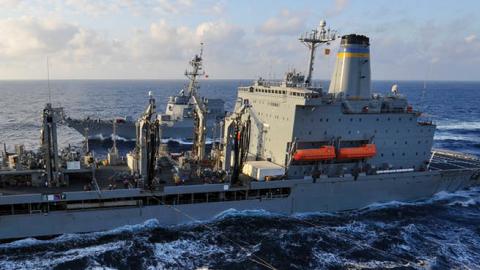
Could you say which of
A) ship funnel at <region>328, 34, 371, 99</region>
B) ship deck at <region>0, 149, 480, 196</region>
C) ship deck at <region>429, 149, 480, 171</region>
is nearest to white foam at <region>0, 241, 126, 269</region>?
ship deck at <region>0, 149, 480, 196</region>

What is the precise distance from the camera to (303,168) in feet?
70.3

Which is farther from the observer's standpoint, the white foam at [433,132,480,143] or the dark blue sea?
the white foam at [433,132,480,143]

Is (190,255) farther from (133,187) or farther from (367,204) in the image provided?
(367,204)

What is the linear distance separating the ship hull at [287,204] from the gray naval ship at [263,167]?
55 mm

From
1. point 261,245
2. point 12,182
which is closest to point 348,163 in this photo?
point 261,245

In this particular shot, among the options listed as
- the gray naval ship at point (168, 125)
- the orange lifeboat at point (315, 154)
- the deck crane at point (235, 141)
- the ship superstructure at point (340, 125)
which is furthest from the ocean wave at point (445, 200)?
the gray naval ship at point (168, 125)

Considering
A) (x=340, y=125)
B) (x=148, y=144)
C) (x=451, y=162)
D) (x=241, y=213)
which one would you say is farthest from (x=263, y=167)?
(x=451, y=162)

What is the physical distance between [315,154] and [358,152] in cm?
276

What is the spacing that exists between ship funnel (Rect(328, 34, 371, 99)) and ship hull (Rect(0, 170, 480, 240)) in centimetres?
529

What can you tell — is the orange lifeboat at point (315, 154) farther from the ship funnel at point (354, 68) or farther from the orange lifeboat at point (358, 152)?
the ship funnel at point (354, 68)

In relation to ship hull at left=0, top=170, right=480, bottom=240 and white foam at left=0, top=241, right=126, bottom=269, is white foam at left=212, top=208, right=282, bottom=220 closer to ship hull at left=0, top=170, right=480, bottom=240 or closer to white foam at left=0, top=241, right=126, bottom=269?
ship hull at left=0, top=170, right=480, bottom=240

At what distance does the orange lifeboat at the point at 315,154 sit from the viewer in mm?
20094

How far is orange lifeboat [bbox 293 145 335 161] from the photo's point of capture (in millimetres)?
20094

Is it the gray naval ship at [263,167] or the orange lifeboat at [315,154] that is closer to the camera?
the gray naval ship at [263,167]
